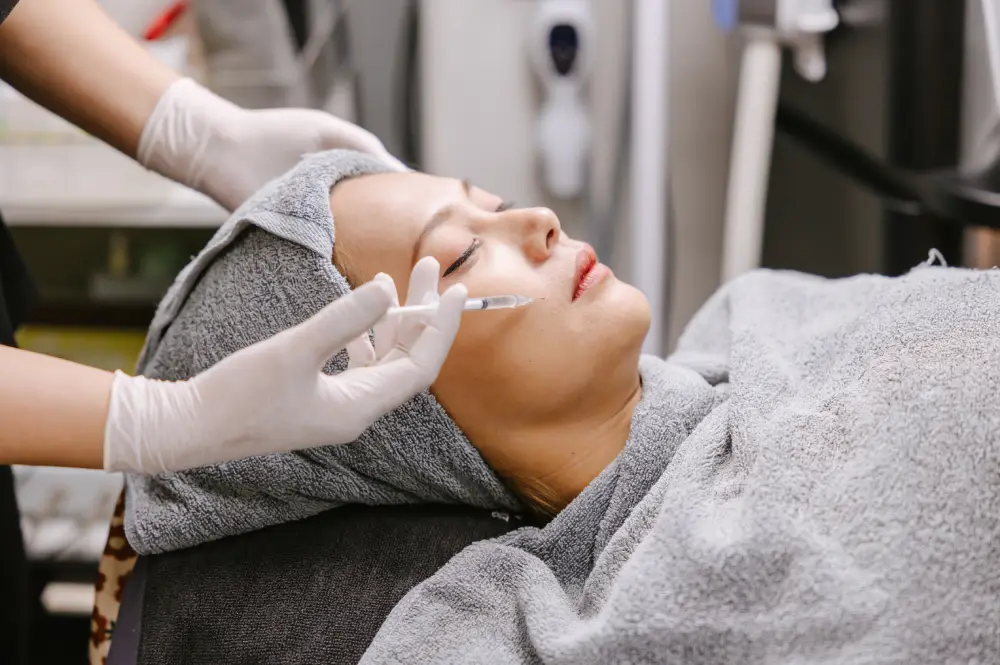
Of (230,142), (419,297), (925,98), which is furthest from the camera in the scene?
(925,98)

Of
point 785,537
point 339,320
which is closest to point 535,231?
point 339,320

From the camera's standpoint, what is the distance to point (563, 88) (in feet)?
6.48

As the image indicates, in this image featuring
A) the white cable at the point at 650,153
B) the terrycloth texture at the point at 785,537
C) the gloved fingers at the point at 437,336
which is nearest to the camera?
the terrycloth texture at the point at 785,537

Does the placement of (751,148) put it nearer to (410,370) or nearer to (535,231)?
(535,231)

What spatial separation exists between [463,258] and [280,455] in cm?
29

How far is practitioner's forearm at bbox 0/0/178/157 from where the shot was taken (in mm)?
1103

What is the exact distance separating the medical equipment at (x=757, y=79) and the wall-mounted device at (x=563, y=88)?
30 centimetres

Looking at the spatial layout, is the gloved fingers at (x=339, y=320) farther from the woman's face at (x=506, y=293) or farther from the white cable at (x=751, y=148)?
the white cable at (x=751, y=148)

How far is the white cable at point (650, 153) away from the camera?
1773 mm

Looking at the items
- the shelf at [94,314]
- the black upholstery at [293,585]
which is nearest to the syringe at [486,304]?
the black upholstery at [293,585]

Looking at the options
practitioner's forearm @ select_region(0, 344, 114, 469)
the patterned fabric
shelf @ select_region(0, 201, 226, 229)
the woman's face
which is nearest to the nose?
the woman's face

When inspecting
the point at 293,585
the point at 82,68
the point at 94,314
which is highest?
the point at 82,68

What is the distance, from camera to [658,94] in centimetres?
180

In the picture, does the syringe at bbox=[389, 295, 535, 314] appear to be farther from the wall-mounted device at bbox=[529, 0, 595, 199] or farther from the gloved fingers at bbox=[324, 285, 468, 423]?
the wall-mounted device at bbox=[529, 0, 595, 199]
